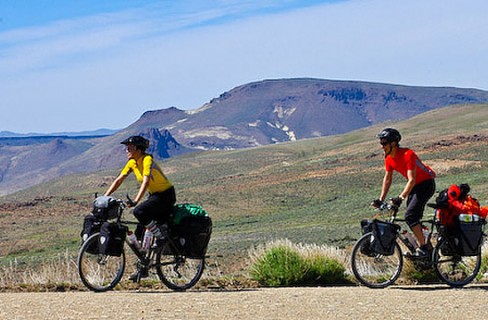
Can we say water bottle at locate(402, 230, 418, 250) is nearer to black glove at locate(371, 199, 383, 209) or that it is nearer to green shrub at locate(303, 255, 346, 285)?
black glove at locate(371, 199, 383, 209)

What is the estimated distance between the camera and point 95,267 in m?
11.0

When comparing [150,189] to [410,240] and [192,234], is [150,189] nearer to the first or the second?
[192,234]

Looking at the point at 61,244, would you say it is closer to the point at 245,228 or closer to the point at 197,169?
the point at 245,228

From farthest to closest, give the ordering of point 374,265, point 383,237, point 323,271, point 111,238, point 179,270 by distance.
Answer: point 374,265 → point 323,271 → point 179,270 → point 383,237 → point 111,238

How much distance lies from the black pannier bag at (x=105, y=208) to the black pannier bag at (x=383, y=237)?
3.10 metres

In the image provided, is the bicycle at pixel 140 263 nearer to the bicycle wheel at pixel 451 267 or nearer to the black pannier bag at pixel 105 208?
the black pannier bag at pixel 105 208

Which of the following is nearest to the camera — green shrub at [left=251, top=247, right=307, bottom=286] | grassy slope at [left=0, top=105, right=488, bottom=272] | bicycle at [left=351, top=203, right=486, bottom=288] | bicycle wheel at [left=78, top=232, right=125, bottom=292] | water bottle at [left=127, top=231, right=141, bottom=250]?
bicycle wheel at [left=78, top=232, right=125, bottom=292]

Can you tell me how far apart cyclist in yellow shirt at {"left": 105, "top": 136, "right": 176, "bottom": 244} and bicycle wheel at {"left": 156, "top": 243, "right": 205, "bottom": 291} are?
30cm

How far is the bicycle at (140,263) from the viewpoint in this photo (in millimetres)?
10619

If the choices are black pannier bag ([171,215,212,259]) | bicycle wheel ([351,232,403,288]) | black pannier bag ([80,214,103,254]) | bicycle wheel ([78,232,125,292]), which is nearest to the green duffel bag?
black pannier bag ([171,215,212,259])

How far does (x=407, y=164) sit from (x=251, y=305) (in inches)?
119

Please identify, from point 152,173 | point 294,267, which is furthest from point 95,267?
point 294,267

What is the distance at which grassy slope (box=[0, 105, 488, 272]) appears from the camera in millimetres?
36062

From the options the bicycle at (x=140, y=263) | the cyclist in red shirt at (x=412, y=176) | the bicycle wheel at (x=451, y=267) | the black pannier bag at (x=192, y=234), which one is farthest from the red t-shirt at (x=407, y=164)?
the bicycle at (x=140, y=263)
